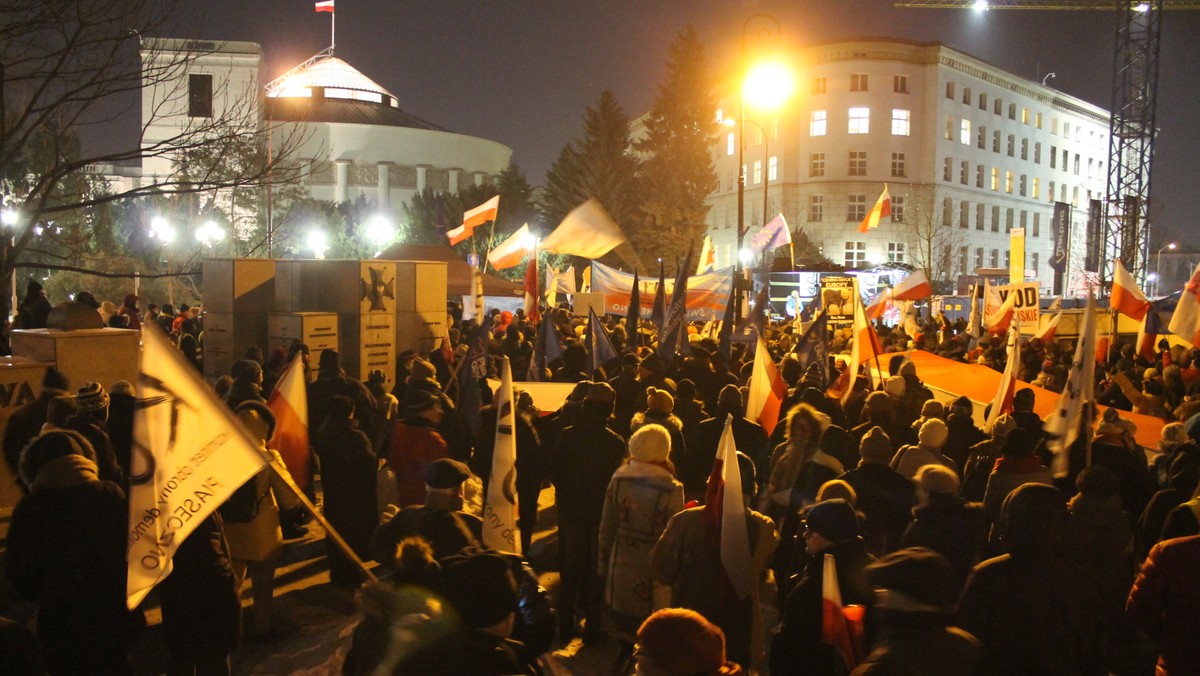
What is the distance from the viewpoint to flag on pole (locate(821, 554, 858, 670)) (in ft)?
12.0

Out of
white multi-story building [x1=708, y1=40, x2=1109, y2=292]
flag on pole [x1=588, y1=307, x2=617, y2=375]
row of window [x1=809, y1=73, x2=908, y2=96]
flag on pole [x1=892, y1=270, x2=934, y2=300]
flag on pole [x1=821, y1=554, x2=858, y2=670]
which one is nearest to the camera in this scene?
flag on pole [x1=821, y1=554, x2=858, y2=670]

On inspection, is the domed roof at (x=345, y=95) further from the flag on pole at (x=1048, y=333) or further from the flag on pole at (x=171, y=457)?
the flag on pole at (x=171, y=457)

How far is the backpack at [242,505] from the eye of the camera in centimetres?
523

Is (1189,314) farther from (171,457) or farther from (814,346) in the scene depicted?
(171,457)

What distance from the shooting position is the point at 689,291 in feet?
62.5

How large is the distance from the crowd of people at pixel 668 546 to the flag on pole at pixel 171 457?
37 centimetres

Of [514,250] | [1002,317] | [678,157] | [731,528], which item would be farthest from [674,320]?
[678,157]

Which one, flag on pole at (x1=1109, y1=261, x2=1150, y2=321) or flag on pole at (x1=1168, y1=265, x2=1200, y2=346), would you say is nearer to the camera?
flag on pole at (x1=1168, y1=265, x2=1200, y2=346)

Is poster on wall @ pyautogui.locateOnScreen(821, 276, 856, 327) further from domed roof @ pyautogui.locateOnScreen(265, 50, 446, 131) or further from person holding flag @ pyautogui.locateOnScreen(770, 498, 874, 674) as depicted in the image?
domed roof @ pyautogui.locateOnScreen(265, 50, 446, 131)

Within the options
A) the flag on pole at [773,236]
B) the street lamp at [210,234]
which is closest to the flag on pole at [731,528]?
the flag on pole at [773,236]

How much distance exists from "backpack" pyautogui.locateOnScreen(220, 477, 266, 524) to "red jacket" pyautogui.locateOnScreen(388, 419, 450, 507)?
127 centimetres

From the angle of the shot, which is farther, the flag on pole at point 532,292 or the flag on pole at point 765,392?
the flag on pole at point 532,292

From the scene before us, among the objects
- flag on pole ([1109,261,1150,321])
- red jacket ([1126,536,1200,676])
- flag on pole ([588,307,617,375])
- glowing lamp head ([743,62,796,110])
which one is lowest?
red jacket ([1126,536,1200,676])

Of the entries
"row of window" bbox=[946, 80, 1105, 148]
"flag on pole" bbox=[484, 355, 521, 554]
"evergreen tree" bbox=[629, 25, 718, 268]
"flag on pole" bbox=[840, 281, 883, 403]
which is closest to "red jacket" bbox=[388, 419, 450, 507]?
"flag on pole" bbox=[484, 355, 521, 554]
